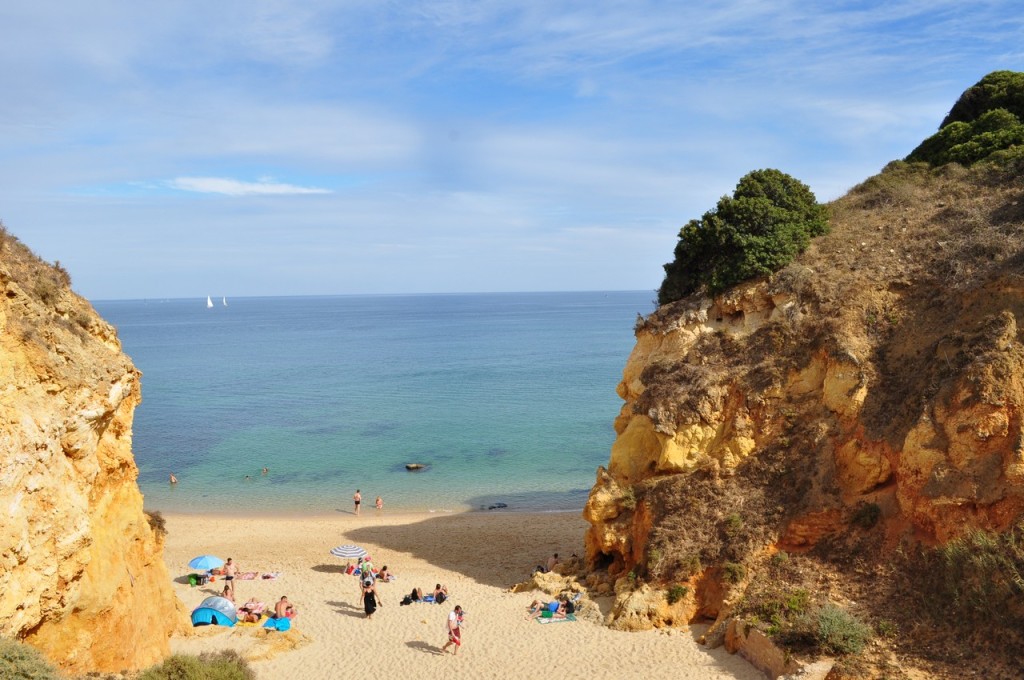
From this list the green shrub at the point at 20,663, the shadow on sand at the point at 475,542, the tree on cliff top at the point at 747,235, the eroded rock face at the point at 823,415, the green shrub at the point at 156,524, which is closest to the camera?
the green shrub at the point at 20,663

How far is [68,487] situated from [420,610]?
11400 mm

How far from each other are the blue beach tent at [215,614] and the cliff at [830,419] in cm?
1001

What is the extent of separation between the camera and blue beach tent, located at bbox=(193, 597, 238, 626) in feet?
65.2

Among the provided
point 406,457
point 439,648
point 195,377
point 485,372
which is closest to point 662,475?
point 439,648

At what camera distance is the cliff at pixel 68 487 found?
464 inches

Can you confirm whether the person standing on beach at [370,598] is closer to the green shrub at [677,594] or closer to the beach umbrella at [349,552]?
the beach umbrella at [349,552]

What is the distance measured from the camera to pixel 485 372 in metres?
78.4

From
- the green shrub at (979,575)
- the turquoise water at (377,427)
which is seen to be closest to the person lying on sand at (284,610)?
the green shrub at (979,575)

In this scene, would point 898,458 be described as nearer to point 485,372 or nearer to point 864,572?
point 864,572

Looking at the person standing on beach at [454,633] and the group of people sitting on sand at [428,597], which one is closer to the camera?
the person standing on beach at [454,633]

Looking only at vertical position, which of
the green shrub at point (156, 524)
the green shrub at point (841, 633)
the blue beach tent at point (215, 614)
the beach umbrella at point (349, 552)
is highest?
the green shrub at point (156, 524)

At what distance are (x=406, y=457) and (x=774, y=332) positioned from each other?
28.2 metres

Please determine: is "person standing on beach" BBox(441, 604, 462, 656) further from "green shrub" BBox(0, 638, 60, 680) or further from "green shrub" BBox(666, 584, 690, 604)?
"green shrub" BBox(0, 638, 60, 680)

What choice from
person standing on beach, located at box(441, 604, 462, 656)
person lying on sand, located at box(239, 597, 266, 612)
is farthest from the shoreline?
person standing on beach, located at box(441, 604, 462, 656)
